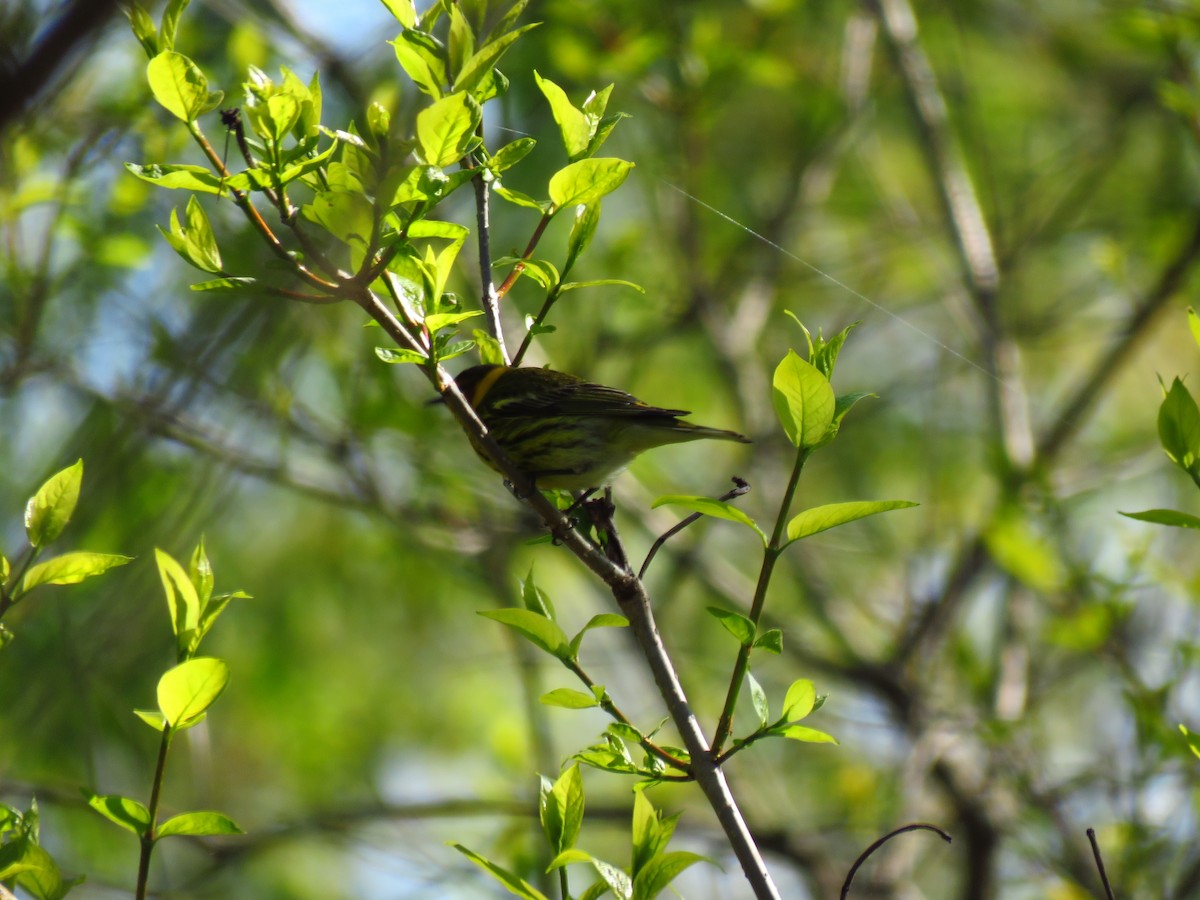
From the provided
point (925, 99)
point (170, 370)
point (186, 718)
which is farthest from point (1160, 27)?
point (186, 718)

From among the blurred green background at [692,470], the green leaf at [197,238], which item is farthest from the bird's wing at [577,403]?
the green leaf at [197,238]

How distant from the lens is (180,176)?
179 cm

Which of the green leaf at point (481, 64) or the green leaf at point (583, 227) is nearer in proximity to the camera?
the green leaf at point (481, 64)

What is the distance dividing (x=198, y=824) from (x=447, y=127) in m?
1.12

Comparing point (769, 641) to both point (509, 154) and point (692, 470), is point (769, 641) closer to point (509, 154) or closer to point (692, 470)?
point (509, 154)

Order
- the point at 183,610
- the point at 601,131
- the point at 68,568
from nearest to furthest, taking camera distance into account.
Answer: the point at 68,568
the point at 183,610
the point at 601,131

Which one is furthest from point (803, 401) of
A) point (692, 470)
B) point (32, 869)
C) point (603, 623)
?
point (692, 470)

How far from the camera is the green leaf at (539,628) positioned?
6.18ft

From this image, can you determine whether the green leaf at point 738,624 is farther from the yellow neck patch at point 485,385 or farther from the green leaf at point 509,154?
the yellow neck patch at point 485,385

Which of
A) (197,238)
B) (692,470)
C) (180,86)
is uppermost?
(180,86)

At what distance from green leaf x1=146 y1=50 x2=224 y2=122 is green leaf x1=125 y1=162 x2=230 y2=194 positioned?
84 millimetres

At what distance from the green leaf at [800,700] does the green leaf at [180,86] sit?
1.28 metres

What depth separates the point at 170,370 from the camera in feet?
13.1

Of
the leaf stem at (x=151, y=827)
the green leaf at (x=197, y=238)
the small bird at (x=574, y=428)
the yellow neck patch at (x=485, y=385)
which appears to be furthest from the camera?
the yellow neck patch at (x=485, y=385)
